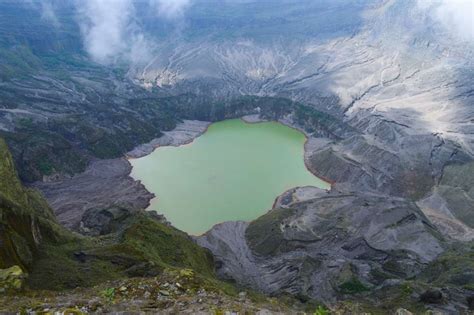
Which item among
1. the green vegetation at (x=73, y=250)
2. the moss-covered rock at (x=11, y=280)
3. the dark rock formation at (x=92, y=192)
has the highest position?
the dark rock formation at (x=92, y=192)

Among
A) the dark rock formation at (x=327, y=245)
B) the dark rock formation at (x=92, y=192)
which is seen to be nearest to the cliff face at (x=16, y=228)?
the dark rock formation at (x=327, y=245)

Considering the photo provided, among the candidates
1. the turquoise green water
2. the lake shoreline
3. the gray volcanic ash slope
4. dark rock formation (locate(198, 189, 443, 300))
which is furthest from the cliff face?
the turquoise green water

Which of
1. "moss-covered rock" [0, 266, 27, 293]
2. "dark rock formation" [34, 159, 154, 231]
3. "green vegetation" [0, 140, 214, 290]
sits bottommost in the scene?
"moss-covered rock" [0, 266, 27, 293]

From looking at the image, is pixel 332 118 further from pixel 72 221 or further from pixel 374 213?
pixel 72 221

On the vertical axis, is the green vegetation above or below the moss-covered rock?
above

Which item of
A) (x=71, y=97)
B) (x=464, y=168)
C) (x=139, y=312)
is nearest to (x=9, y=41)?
(x=71, y=97)

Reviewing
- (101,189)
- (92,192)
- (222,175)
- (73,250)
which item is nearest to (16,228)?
(73,250)

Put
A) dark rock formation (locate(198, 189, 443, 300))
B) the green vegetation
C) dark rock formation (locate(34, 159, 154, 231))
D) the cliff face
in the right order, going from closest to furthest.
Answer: the cliff face < the green vegetation < dark rock formation (locate(198, 189, 443, 300)) < dark rock formation (locate(34, 159, 154, 231))

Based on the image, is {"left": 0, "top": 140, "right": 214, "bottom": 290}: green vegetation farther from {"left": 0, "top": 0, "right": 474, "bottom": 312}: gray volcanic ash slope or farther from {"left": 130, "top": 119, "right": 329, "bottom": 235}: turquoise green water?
{"left": 130, "top": 119, "right": 329, "bottom": 235}: turquoise green water

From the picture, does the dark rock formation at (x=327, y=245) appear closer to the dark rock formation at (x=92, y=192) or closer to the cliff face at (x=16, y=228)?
the dark rock formation at (x=92, y=192)

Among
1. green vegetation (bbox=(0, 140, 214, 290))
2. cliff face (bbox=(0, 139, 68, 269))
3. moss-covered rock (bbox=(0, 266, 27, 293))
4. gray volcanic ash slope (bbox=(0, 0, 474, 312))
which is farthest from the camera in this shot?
gray volcanic ash slope (bbox=(0, 0, 474, 312))
